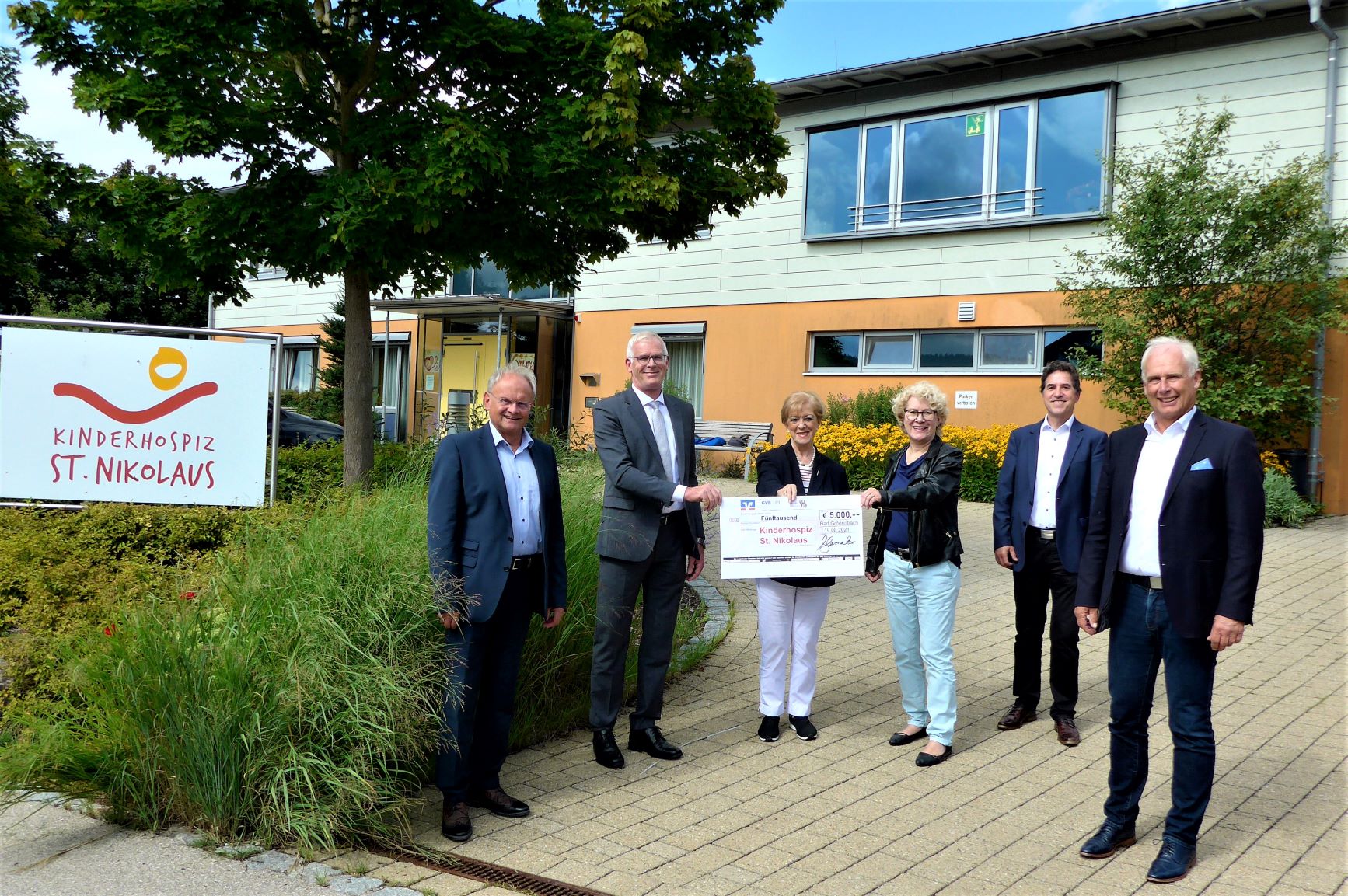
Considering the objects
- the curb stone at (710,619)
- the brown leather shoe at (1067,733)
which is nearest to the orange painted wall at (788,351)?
the curb stone at (710,619)

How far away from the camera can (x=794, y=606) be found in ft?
18.7

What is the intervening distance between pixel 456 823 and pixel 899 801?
6.21ft

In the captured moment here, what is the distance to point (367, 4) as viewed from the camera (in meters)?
8.75

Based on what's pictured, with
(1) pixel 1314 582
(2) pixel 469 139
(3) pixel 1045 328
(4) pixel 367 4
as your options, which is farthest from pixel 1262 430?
(4) pixel 367 4

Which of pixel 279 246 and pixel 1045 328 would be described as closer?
pixel 279 246

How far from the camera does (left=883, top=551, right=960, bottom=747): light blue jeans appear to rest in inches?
211

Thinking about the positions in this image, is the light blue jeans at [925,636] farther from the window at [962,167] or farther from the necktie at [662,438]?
the window at [962,167]

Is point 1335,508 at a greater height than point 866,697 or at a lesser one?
greater

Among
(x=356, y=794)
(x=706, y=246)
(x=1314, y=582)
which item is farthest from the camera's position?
(x=706, y=246)

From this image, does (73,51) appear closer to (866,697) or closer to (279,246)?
(279,246)

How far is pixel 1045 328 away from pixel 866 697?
1166 cm

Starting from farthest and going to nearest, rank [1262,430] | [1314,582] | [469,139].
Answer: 1. [1262,430]
2. [1314,582]
3. [469,139]

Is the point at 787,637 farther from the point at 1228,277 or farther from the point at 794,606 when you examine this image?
the point at 1228,277

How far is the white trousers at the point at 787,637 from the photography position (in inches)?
222
